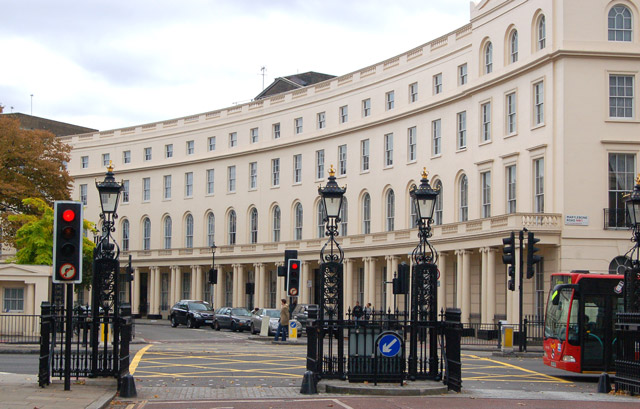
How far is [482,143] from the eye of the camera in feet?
166

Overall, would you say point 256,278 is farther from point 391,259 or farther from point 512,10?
point 512,10

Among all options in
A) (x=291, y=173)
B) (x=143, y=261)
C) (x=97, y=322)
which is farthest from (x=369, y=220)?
(x=97, y=322)

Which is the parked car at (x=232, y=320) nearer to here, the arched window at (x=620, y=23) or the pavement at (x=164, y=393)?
the arched window at (x=620, y=23)

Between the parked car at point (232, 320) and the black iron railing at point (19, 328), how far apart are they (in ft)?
63.0

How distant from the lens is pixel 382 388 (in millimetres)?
17875

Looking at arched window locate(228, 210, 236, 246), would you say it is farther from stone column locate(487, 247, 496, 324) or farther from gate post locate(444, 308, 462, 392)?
gate post locate(444, 308, 462, 392)

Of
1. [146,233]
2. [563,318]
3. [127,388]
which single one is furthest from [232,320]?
[127,388]

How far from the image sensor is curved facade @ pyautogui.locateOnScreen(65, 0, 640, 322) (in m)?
43.8

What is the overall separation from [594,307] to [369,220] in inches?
1520

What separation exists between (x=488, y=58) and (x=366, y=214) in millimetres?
16128

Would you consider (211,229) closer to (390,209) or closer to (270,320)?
(390,209)

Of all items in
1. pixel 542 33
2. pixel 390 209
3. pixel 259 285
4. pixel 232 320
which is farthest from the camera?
pixel 259 285

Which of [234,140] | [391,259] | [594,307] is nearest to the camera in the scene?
[594,307]

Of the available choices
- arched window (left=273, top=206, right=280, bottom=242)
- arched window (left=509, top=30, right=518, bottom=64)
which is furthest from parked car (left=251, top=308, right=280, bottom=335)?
arched window (left=273, top=206, right=280, bottom=242)
